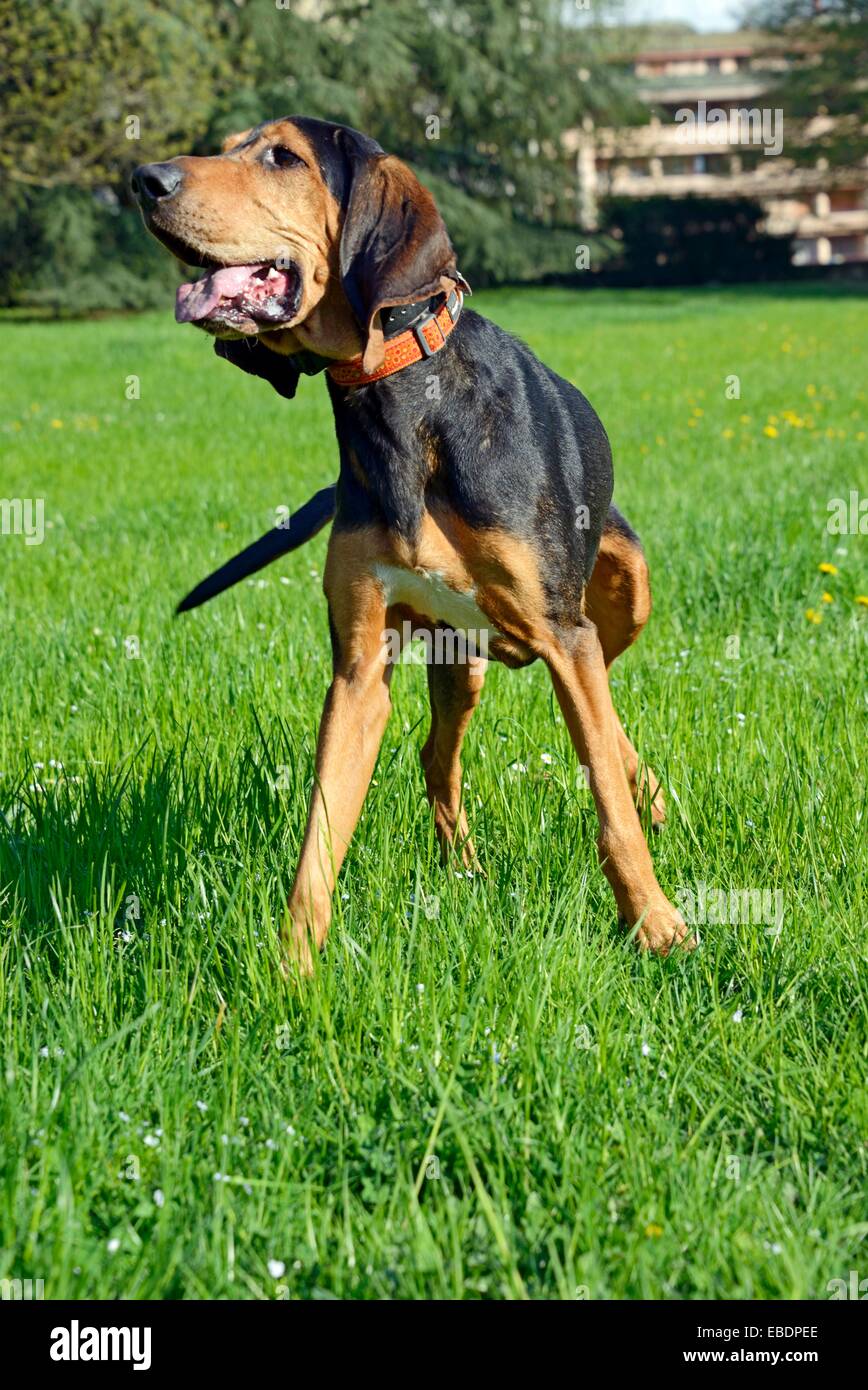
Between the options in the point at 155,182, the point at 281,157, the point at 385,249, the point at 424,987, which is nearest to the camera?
the point at 424,987

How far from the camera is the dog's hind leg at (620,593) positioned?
13.8 ft

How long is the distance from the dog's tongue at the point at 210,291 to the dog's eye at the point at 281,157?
27 centimetres

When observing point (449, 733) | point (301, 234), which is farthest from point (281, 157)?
point (449, 733)

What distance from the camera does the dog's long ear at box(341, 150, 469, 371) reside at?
316 centimetres

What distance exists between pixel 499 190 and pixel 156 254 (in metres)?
14.2

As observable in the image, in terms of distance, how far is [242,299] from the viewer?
322cm

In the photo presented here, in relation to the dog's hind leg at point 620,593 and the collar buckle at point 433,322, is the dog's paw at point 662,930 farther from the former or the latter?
the collar buckle at point 433,322

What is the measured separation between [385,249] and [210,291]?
0.41 m

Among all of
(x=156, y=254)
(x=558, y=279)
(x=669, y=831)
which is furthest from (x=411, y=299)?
(x=558, y=279)

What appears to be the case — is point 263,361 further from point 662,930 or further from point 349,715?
point 662,930

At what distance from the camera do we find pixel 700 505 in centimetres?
804

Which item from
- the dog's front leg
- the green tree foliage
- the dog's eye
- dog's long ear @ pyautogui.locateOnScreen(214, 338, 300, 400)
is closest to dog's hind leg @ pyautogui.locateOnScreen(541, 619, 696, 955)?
the dog's front leg

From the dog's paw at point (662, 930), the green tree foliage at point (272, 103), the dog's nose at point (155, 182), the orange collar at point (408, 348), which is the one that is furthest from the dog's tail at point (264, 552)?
the green tree foliage at point (272, 103)

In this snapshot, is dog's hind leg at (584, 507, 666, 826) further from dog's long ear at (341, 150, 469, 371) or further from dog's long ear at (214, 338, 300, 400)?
dog's long ear at (341, 150, 469, 371)
